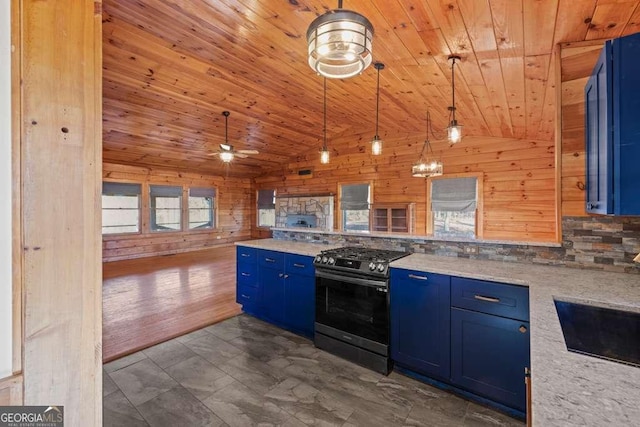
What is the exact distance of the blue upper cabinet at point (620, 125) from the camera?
4.63 feet

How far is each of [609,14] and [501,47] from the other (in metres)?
0.62

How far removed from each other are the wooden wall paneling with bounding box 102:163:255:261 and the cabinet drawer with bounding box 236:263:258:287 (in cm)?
474

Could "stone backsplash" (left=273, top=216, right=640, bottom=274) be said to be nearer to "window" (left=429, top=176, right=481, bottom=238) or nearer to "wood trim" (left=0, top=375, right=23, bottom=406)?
"wood trim" (left=0, top=375, right=23, bottom=406)

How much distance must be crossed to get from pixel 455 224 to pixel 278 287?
4.45m

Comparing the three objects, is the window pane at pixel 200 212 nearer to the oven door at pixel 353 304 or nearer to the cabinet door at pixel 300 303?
the cabinet door at pixel 300 303

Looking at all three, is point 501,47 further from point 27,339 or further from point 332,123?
point 332,123

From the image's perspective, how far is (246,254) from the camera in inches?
146

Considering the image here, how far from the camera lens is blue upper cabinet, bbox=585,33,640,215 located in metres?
1.41

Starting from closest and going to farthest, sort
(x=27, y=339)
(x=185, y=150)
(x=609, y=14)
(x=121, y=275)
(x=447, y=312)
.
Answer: (x=27, y=339) → (x=609, y=14) → (x=447, y=312) → (x=121, y=275) → (x=185, y=150)

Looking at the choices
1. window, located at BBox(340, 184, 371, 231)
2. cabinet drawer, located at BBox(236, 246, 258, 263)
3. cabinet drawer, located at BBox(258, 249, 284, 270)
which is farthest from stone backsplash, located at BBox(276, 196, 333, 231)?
cabinet drawer, located at BBox(258, 249, 284, 270)

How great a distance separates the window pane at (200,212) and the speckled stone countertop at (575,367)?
8.45 meters

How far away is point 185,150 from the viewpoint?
22.3ft

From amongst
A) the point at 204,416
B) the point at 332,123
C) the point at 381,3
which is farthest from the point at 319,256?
the point at 332,123

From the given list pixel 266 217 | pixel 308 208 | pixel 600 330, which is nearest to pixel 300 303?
pixel 600 330
